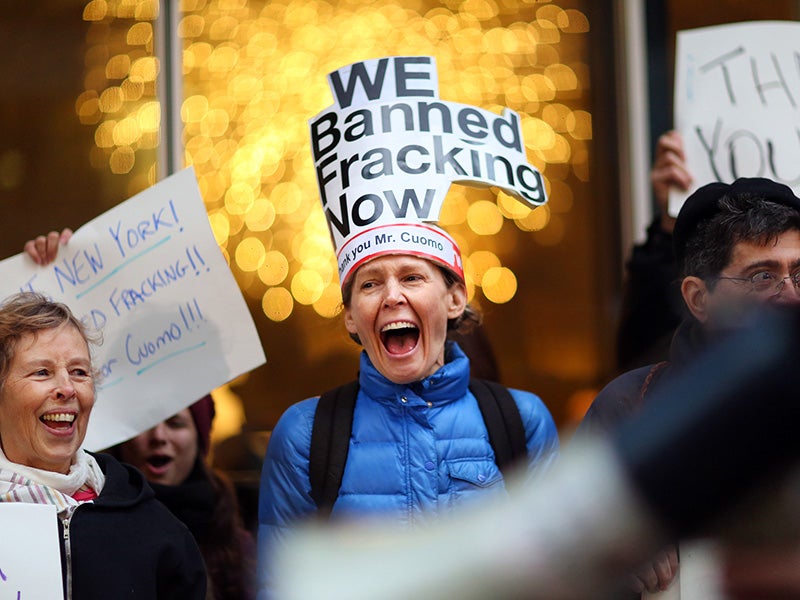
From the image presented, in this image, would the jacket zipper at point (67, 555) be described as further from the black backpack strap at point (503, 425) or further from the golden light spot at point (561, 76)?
the golden light spot at point (561, 76)

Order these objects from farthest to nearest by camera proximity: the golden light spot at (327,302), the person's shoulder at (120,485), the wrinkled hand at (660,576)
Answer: the golden light spot at (327,302), the person's shoulder at (120,485), the wrinkled hand at (660,576)

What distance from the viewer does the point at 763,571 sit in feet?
4.00

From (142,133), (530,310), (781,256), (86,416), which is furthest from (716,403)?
(142,133)

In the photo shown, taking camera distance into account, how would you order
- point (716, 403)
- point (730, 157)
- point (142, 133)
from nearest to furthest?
point (716, 403) → point (730, 157) → point (142, 133)

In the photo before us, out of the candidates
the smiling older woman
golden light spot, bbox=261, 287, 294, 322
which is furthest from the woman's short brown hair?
golden light spot, bbox=261, 287, 294, 322

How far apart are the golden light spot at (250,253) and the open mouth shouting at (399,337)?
174cm

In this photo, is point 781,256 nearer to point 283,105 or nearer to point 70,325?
point 70,325

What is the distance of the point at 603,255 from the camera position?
474 cm

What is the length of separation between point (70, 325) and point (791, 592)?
6.27ft

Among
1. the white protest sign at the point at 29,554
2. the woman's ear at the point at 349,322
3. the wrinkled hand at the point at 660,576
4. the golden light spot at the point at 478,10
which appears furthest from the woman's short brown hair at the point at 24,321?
the golden light spot at the point at 478,10

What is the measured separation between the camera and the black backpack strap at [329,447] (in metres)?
2.80

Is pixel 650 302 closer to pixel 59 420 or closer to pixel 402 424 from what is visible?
pixel 402 424

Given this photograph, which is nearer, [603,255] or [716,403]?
[716,403]

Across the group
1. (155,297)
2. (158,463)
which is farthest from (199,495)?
(155,297)
